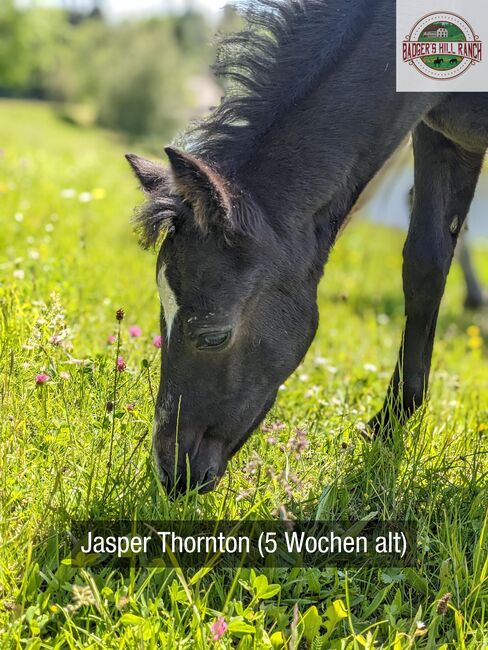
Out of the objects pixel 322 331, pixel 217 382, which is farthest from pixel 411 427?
pixel 322 331

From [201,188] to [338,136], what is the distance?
0.80 meters

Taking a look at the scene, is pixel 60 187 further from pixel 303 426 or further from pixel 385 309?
pixel 303 426

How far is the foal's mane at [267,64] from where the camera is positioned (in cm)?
309

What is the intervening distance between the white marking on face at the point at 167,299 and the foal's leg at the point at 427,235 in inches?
58.6

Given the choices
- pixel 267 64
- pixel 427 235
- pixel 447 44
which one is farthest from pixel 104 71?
pixel 267 64

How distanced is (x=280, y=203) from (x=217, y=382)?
29.3 inches

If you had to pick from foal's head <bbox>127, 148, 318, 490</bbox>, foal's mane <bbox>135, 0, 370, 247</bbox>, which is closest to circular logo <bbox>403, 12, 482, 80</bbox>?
foal's mane <bbox>135, 0, 370, 247</bbox>

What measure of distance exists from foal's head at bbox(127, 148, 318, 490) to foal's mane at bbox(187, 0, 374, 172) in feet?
0.71

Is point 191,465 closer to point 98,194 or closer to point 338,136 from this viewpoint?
point 338,136

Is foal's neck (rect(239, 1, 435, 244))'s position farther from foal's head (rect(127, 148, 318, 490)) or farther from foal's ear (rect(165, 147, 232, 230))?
foal's ear (rect(165, 147, 232, 230))

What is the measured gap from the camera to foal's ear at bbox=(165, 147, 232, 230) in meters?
2.64

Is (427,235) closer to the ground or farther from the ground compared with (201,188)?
farther from the ground

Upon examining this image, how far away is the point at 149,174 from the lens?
3.03m

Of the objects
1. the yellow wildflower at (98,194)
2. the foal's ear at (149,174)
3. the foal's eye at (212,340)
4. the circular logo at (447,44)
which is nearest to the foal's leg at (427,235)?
the circular logo at (447,44)
